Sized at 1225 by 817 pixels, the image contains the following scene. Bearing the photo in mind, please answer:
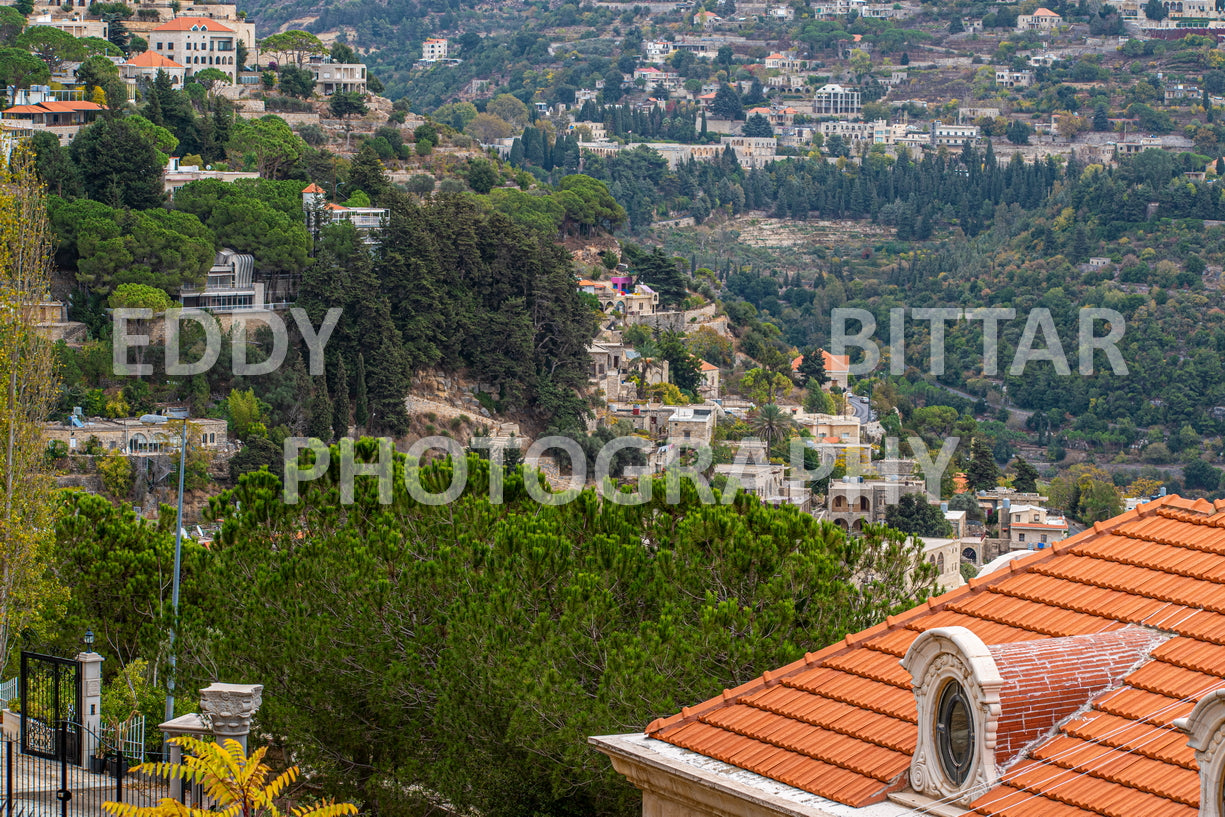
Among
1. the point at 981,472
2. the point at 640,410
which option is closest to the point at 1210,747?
the point at 640,410

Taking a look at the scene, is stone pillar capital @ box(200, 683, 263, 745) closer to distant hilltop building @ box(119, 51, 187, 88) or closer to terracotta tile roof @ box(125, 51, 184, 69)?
distant hilltop building @ box(119, 51, 187, 88)

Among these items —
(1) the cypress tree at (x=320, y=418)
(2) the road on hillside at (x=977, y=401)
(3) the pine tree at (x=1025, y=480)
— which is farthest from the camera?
(2) the road on hillside at (x=977, y=401)

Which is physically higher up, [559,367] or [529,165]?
[529,165]

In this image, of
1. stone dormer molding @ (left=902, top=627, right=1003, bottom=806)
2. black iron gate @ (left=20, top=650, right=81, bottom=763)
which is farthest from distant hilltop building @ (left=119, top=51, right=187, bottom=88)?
stone dormer molding @ (left=902, top=627, right=1003, bottom=806)

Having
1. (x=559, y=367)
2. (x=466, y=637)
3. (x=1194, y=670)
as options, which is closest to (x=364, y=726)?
(x=466, y=637)

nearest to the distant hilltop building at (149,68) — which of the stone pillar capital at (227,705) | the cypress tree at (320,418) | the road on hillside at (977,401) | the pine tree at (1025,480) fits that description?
the cypress tree at (320,418)

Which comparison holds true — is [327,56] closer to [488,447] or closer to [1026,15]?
[488,447]

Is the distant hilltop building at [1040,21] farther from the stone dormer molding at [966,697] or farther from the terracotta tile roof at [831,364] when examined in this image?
the stone dormer molding at [966,697]

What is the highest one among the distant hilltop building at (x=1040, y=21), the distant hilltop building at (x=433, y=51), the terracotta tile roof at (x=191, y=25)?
the distant hilltop building at (x=1040, y=21)
